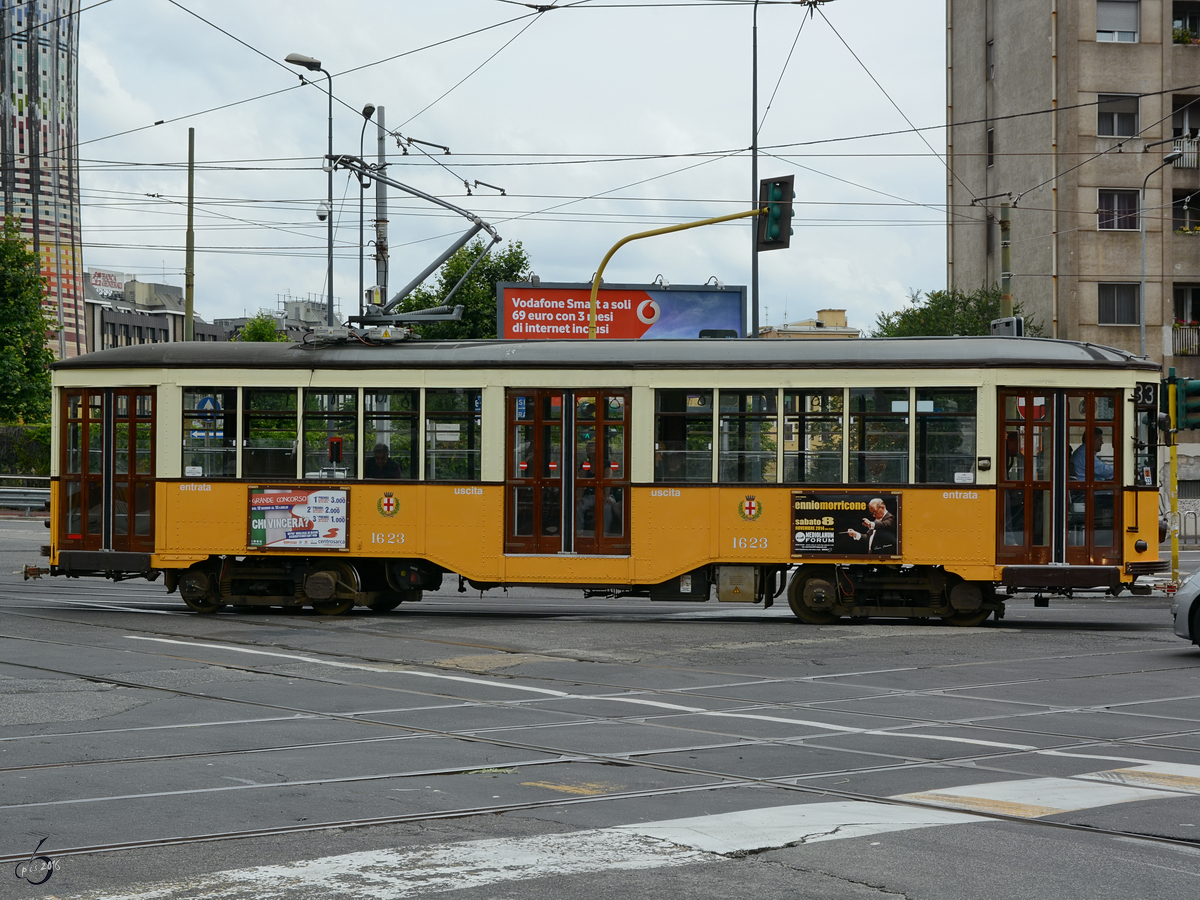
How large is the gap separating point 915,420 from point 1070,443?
1.76m

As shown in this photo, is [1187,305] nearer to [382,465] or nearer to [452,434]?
[452,434]

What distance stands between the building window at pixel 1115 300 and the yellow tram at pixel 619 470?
29781 mm

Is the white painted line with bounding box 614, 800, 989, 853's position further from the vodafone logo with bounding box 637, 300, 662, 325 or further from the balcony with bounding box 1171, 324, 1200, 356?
the balcony with bounding box 1171, 324, 1200, 356

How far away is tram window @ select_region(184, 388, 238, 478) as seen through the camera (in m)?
17.7

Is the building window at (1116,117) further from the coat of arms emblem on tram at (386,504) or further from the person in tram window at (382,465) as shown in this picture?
the coat of arms emblem on tram at (386,504)

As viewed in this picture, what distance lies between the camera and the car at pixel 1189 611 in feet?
46.0

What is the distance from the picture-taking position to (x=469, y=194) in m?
28.8

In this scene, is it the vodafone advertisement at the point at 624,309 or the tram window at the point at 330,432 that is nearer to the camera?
the tram window at the point at 330,432

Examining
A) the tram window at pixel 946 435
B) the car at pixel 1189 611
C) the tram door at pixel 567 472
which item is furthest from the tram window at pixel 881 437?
the car at pixel 1189 611

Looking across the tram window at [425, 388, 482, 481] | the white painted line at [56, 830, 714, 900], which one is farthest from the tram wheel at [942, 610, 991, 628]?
the white painted line at [56, 830, 714, 900]

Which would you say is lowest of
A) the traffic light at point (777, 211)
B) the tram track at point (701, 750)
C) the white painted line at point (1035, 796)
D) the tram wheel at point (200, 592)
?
the tram track at point (701, 750)

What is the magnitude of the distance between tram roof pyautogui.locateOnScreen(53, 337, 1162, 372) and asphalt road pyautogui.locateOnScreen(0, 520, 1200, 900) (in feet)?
10.4

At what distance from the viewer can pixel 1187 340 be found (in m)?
45.3

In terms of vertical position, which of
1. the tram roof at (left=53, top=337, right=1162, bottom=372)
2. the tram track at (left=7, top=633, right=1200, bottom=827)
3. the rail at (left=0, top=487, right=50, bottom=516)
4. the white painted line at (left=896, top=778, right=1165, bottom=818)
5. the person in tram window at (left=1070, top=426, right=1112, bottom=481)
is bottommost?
the tram track at (left=7, top=633, right=1200, bottom=827)
